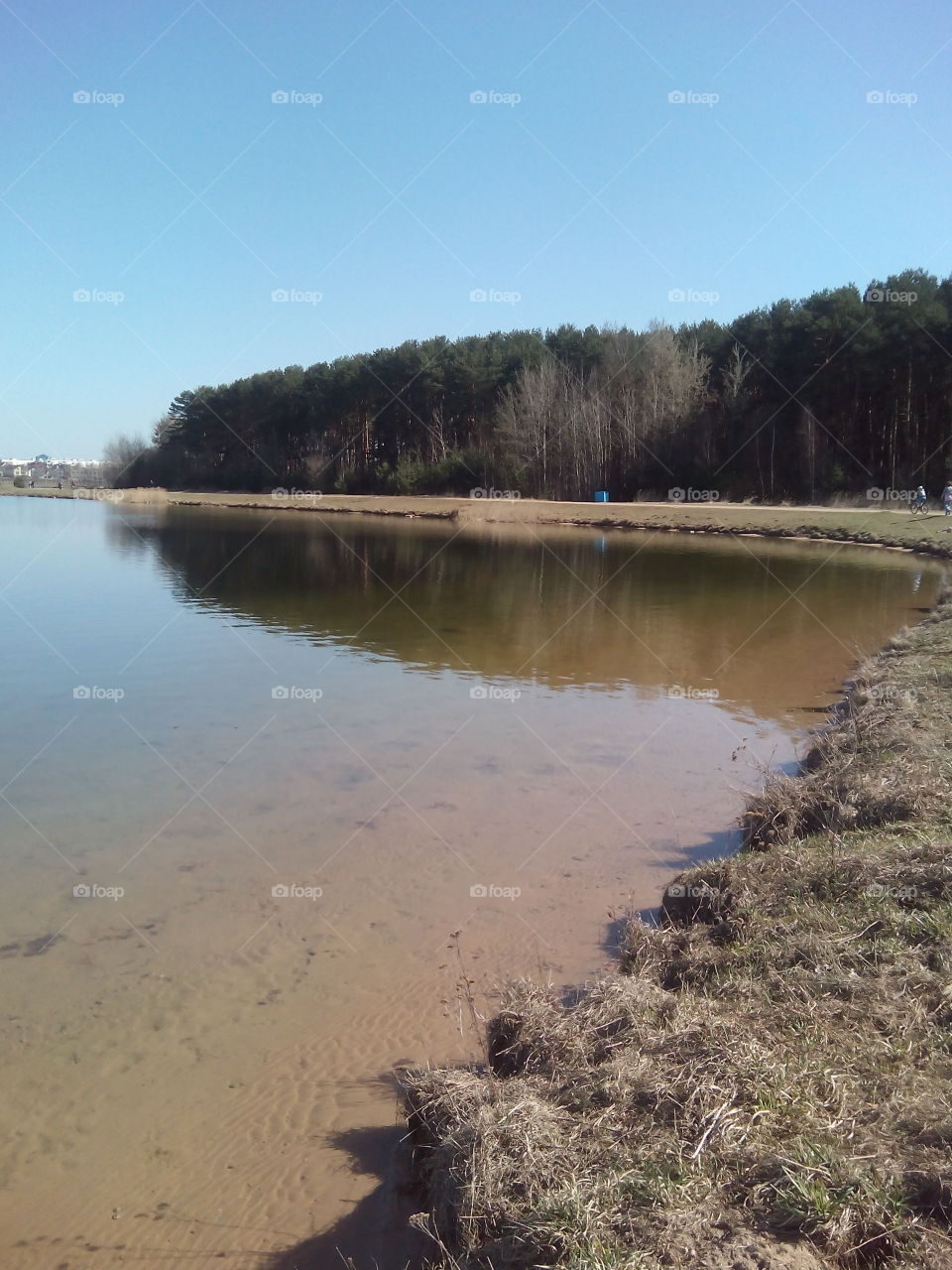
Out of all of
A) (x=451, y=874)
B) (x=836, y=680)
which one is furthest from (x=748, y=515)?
(x=451, y=874)

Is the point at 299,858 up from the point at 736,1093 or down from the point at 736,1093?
down

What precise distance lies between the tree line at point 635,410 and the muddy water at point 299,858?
36.6 metres

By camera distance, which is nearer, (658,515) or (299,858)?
(299,858)

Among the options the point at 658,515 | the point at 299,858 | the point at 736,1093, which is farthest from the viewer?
the point at 658,515

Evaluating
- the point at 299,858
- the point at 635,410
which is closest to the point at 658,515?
the point at 635,410

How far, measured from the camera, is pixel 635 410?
2480 inches

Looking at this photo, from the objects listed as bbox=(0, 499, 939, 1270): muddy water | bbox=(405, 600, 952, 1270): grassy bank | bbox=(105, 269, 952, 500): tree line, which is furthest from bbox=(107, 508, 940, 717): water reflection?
bbox=(105, 269, 952, 500): tree line

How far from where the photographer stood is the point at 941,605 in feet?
61.6

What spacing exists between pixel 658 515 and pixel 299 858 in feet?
145

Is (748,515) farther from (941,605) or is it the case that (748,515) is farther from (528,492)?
(941,605)

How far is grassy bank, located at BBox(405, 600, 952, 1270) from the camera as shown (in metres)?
2.97

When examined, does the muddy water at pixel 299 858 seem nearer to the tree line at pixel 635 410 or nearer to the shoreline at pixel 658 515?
the shoreline at pixel 658 515

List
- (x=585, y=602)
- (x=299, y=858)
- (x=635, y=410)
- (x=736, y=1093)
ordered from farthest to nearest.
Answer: (x=635, y=410)
(x=585, y=602)
(x=299, y=858)
(x=736, y=1093)

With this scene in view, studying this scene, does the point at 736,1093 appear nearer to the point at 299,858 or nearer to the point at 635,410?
the point at 299,858
